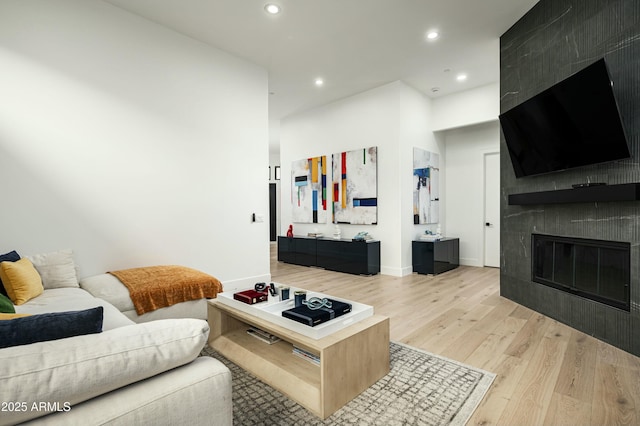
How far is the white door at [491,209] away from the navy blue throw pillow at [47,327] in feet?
19.9

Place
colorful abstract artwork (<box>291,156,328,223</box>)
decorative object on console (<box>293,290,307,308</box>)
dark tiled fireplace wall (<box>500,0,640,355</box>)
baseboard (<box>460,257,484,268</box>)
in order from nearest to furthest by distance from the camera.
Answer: decorative object on console (<box>293,290,307,308</box>) < dark tiled fireplace wall (<box>500,0,640,355</box>) < baseboard (<box>460,257,484,268</box>) < colorful abstract artwork (<box>291,156,328,223</box>)

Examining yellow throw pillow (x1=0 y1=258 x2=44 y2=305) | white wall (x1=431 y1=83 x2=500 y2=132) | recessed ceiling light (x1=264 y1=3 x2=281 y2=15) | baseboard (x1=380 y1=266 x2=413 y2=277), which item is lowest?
baseboard (x1=380 y1=266 x2=413 y2=277)

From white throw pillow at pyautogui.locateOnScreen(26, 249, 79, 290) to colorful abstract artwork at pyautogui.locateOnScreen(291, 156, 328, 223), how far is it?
13.6 ft

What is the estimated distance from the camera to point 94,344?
92 cm

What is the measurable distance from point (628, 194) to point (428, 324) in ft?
6.01

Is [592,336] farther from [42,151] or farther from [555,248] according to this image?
[42,151]

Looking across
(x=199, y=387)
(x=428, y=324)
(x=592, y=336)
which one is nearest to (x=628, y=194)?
(x=592, y=336)

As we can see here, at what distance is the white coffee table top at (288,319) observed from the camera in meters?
1.70

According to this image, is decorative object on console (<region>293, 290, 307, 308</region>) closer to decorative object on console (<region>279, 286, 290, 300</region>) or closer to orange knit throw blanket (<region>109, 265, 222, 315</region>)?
decorative object on console (<region>279, 286, 290, 300</region>)

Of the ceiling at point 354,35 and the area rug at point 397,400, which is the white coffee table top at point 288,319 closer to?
the area rug at point 397,400

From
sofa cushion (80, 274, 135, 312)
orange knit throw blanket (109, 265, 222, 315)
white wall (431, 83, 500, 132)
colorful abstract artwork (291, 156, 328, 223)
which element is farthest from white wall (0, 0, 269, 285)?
white wall (431, 83, 500, 132)

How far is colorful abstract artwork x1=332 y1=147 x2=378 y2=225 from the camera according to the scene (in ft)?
17.8

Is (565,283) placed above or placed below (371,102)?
below

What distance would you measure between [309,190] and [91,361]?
566cm
